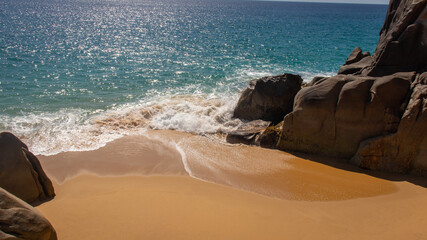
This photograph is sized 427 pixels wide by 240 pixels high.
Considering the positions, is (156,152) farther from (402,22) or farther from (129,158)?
(402,22)

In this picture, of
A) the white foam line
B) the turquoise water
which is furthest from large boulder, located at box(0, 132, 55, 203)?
the white foam line

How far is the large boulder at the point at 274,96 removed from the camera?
1283 cm

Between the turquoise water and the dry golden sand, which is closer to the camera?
the dry golden sand

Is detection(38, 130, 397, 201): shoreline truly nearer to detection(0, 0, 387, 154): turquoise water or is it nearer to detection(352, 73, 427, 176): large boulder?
detection(352, 73, 427, 176): large boulder

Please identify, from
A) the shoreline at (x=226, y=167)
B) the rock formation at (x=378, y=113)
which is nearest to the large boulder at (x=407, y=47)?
the rock formation at (x=378, y=113)

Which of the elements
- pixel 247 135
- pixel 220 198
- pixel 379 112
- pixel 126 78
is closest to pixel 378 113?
pixel 379 112

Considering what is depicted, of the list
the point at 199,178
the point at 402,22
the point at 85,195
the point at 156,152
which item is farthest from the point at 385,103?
the point at 85,195

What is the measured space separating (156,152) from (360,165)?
7098mm

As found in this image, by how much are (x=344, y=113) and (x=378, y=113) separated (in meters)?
1.00

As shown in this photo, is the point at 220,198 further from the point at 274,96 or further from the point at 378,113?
the point at 274,96

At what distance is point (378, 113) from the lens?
9.38 metres

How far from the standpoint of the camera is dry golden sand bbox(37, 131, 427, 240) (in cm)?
653

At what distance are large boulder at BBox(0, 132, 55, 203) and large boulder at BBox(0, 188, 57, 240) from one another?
2.20m

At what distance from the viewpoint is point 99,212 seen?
709cm
